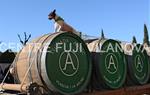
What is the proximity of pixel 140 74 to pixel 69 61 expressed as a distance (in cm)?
251

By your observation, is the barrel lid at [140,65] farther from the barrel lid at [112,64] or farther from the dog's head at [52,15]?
the dog's head at [52,15]

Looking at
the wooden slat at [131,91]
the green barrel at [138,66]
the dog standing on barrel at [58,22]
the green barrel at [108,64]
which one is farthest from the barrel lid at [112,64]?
the dog standing on barrel at [58,22]

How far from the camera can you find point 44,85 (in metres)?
5.41

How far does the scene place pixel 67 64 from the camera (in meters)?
5.63

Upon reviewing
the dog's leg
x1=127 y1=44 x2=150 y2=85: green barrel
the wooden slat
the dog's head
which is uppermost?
the dog's head

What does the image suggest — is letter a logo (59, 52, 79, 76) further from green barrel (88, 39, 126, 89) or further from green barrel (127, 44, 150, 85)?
green barrel (127, 44, 150, 85)

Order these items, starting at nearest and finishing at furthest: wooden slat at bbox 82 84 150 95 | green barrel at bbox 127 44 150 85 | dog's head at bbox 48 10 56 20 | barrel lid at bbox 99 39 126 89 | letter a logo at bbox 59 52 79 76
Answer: letter a logo at bbox 59 52 79 76, wooden slat at bbox 82 84 150 95, barrel lid at bbox 99 39 126 89, dog's head at bbox 48 10 56 20, green barrel at bbox 127 44 150 85

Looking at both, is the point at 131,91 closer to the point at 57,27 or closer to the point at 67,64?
the point at 57,27

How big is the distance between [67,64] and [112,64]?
1.31 metres

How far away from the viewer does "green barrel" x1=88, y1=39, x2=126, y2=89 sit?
20.8 ft

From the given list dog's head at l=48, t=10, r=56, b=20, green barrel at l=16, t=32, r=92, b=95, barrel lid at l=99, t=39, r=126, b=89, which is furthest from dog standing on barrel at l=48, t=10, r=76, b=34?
green barrel at l=16, t=32, r=92, b=95

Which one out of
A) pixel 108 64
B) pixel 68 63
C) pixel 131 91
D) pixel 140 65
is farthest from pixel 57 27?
pixel 140 65

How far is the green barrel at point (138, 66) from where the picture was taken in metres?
7.29

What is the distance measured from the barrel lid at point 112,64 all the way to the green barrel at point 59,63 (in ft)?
1.63
